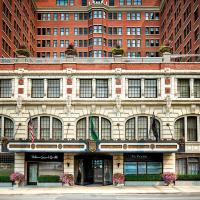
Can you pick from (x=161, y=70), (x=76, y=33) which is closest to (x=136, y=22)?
(x=76, y=33)

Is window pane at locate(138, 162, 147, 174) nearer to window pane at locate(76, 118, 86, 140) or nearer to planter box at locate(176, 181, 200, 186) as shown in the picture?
planter box at locate(176, 181, 200, 186)

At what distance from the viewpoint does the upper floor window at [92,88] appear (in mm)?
50812

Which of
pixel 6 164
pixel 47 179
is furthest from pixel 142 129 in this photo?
pixel 6 164

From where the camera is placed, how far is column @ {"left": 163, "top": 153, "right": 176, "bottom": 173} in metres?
49.2

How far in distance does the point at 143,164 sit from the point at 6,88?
16.9 metres

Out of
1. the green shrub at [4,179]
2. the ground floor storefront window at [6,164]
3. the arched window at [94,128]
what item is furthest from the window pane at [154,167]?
the green shrub at [4,179]

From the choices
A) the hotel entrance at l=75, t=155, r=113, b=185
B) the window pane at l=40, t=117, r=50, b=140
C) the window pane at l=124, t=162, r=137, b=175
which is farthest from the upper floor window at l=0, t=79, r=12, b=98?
the window pane at l=124, t=162, r=137, b=175

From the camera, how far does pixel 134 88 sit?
167ft

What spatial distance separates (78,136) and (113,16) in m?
67.1

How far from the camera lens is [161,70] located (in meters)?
50.7

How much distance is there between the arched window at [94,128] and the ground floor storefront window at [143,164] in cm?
330

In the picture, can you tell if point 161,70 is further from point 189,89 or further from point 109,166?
point 109,166

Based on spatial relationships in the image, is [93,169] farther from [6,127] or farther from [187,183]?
[6,127]

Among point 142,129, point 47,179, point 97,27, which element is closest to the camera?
point 47,179
